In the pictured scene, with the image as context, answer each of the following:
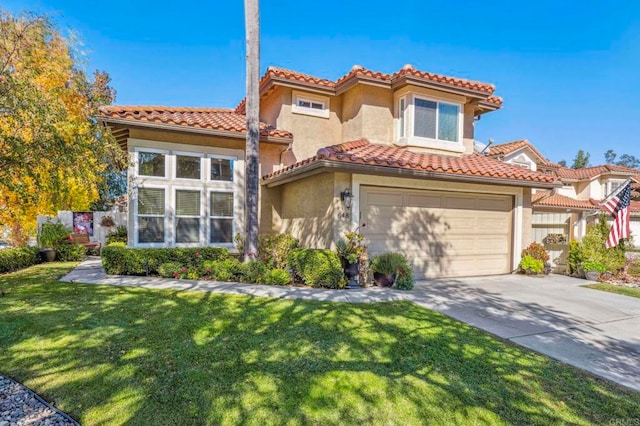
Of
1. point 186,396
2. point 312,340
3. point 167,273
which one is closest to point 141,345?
point 186,396

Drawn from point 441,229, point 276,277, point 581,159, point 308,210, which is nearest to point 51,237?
point 276,277

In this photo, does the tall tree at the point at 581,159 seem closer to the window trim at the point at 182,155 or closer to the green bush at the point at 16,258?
the window trim at the point at 182,155

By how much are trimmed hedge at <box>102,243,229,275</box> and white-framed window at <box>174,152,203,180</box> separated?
2275 mm

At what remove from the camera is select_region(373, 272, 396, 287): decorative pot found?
27.3ft

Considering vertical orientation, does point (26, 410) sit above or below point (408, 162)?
below

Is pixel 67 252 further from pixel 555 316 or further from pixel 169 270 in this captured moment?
pixel 555 316

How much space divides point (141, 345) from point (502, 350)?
4852mm

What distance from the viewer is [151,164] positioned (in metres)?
9.48

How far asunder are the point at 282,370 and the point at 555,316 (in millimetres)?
5538

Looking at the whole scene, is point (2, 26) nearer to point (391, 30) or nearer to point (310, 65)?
point (310, 65)

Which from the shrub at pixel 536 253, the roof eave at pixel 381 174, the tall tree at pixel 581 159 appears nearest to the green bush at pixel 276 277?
the roof eave at pixel 381 174

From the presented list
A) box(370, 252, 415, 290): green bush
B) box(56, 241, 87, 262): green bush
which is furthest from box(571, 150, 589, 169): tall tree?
box(56, 241, 87, 262): green bush

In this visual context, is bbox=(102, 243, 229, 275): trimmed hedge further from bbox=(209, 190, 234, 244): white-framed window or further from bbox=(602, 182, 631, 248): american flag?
bbox=(602, 182, 631, 248): american flag

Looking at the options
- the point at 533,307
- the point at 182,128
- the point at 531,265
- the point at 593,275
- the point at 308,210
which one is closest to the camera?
the point at 533,307
